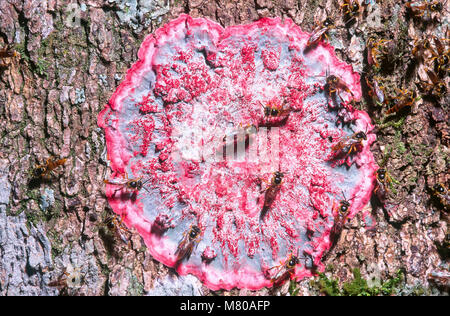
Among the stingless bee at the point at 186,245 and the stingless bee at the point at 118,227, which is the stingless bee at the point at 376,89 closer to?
the stingless bee at the point at 186,245

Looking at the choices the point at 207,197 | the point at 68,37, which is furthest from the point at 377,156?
the point at 68,37

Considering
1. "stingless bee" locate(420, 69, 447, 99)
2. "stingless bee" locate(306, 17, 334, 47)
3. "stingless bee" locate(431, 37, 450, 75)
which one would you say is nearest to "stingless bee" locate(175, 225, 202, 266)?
"stingless bee" locate(306, 17, 334, 47)

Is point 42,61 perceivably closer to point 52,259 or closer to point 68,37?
point 68,37

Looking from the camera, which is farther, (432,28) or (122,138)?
(432,28)

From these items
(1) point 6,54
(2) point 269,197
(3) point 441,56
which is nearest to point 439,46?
(3) point 441,56

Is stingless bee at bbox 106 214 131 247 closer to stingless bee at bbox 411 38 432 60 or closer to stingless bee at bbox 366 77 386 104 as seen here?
stingless bee at bbox 366 77 386 104

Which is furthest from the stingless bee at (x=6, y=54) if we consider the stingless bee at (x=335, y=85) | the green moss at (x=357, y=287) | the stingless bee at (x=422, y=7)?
the stingless bee at (x=422, y=7)

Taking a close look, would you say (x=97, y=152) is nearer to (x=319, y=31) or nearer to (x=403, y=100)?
(x=319, y=31)
